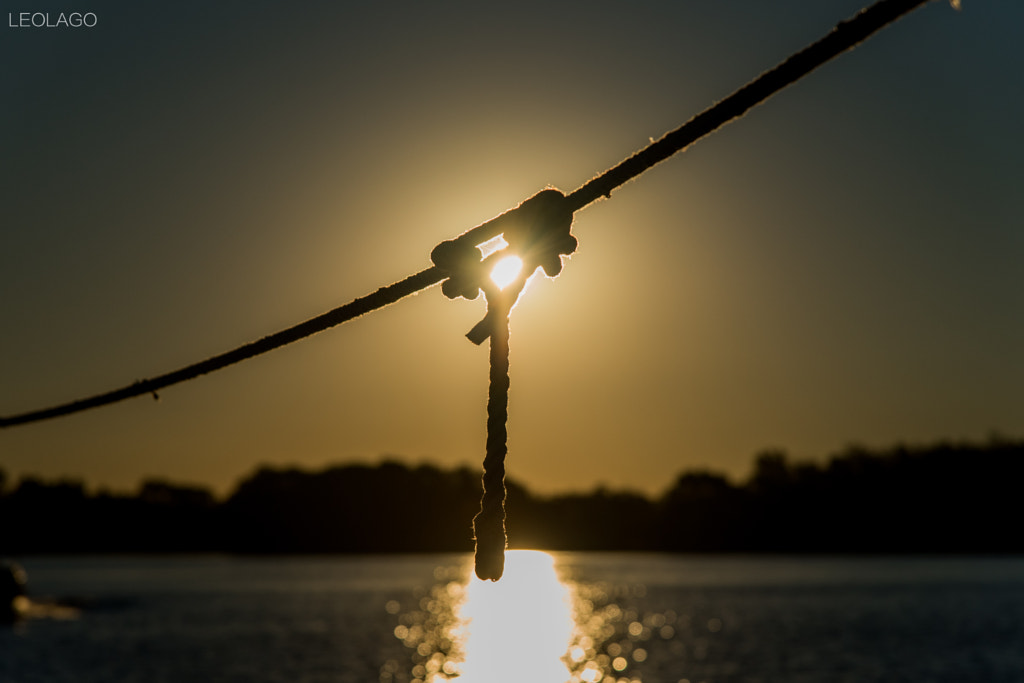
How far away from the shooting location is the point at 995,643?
7431cm

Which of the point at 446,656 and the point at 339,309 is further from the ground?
the point at 446,656

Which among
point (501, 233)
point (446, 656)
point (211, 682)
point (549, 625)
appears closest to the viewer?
point (501, 233)

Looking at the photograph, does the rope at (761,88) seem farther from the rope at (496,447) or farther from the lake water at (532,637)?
the lake water at (532,637)

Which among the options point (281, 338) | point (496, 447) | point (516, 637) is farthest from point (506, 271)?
point (516, 637)

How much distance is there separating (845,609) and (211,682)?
3170 inches

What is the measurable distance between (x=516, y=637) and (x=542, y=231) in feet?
341

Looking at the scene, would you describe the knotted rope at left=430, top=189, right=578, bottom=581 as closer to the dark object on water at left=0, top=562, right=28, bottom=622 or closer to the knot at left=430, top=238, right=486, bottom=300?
the knot at left=430, top=238, right=486, bottom=300

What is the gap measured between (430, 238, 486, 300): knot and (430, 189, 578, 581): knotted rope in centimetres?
6

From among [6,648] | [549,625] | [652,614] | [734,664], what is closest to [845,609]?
[652,614]

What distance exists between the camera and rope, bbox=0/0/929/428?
2.10 metres

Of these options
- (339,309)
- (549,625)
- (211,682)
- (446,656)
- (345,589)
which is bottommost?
(339,309)

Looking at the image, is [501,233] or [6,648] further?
[6,648]

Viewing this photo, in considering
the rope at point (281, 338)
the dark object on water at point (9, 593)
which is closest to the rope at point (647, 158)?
the rope at point (281, 338)

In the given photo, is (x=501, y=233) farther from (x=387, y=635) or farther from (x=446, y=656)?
(x=387, y=635)
